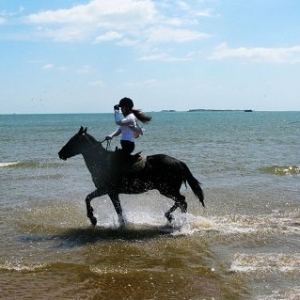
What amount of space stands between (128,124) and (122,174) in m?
1.14

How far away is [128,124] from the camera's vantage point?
399 inches

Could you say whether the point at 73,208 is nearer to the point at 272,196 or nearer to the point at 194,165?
the point at 272,196

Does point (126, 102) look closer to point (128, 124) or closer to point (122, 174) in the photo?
point (128, 124)

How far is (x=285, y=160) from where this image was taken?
2595cm

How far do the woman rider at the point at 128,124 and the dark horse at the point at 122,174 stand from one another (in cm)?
32

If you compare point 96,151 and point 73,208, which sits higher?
point 96,151

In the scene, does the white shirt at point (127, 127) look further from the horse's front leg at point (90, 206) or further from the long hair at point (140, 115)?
the horse's front leg at point (90, 206)

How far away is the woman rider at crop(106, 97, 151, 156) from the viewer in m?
10.2

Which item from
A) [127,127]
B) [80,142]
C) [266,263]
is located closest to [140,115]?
[127,127]

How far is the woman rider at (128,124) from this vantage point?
1020cm

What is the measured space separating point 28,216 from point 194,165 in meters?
12.6

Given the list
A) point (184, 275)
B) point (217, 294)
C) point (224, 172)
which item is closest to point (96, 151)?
point (184, 275)

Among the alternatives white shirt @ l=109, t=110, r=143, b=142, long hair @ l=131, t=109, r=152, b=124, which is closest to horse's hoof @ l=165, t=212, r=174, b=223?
white shirt @ l=109, t=110, r=143, b=142

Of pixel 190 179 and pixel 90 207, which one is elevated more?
pixel 190 179
